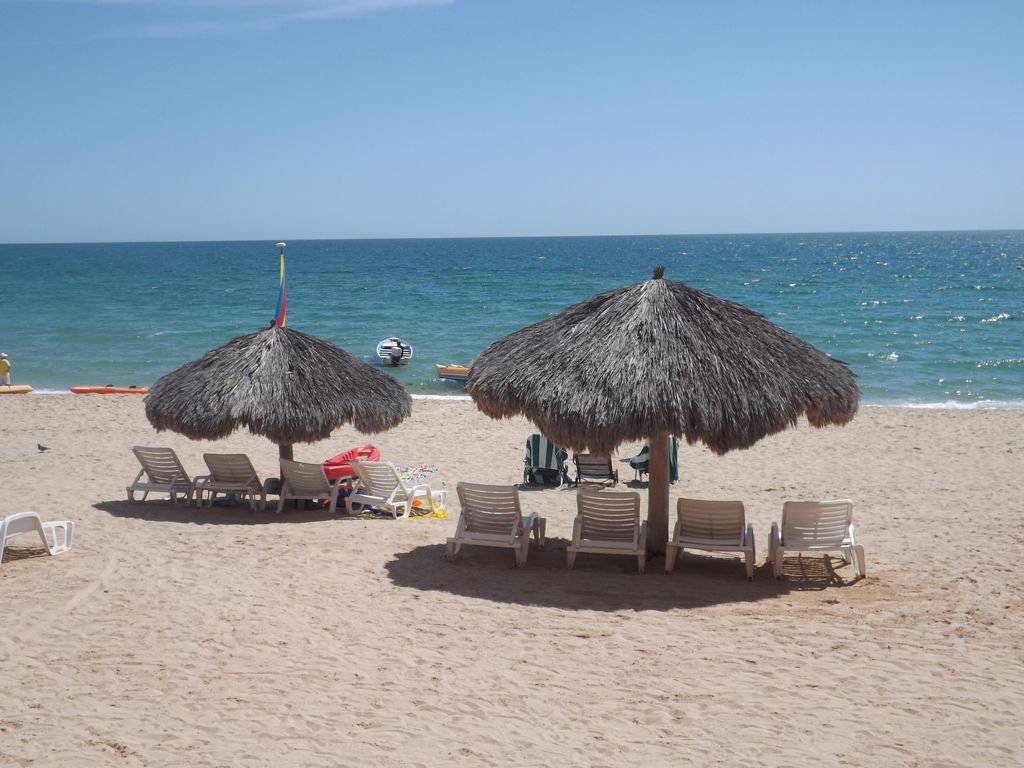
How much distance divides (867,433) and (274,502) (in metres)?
9.42

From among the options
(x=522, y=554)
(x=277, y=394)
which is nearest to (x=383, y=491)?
(x=277, y=394)

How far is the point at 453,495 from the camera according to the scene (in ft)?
35.4

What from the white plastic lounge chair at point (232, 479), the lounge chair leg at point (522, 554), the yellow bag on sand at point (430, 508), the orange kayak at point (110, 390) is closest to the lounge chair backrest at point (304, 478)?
the white plastic lounge chair at point (232, 479)

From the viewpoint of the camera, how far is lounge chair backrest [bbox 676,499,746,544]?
7230 millimetres

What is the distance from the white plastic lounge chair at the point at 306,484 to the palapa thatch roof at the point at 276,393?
28 centimetres

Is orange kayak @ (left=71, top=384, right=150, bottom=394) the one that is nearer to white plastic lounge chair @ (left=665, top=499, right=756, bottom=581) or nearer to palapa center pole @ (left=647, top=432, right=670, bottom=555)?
palapa center pole @ (left=647, top=432, right=670, bottom=555)

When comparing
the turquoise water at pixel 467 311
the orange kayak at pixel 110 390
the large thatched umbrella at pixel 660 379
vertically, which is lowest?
the orange kayak at pixel 110 390

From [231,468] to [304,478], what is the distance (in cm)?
91

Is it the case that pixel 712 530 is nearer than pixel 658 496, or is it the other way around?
pixel 712 530

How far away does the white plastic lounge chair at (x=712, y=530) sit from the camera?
7.21m

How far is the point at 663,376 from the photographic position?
692cm

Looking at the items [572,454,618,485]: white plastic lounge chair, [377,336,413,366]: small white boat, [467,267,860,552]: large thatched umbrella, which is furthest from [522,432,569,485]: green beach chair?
[377,336,413,366]: small white boat

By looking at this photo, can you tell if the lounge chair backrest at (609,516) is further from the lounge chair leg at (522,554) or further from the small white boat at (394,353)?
the small white boat at (394,353)

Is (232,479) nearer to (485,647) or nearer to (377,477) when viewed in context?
(377,477)
